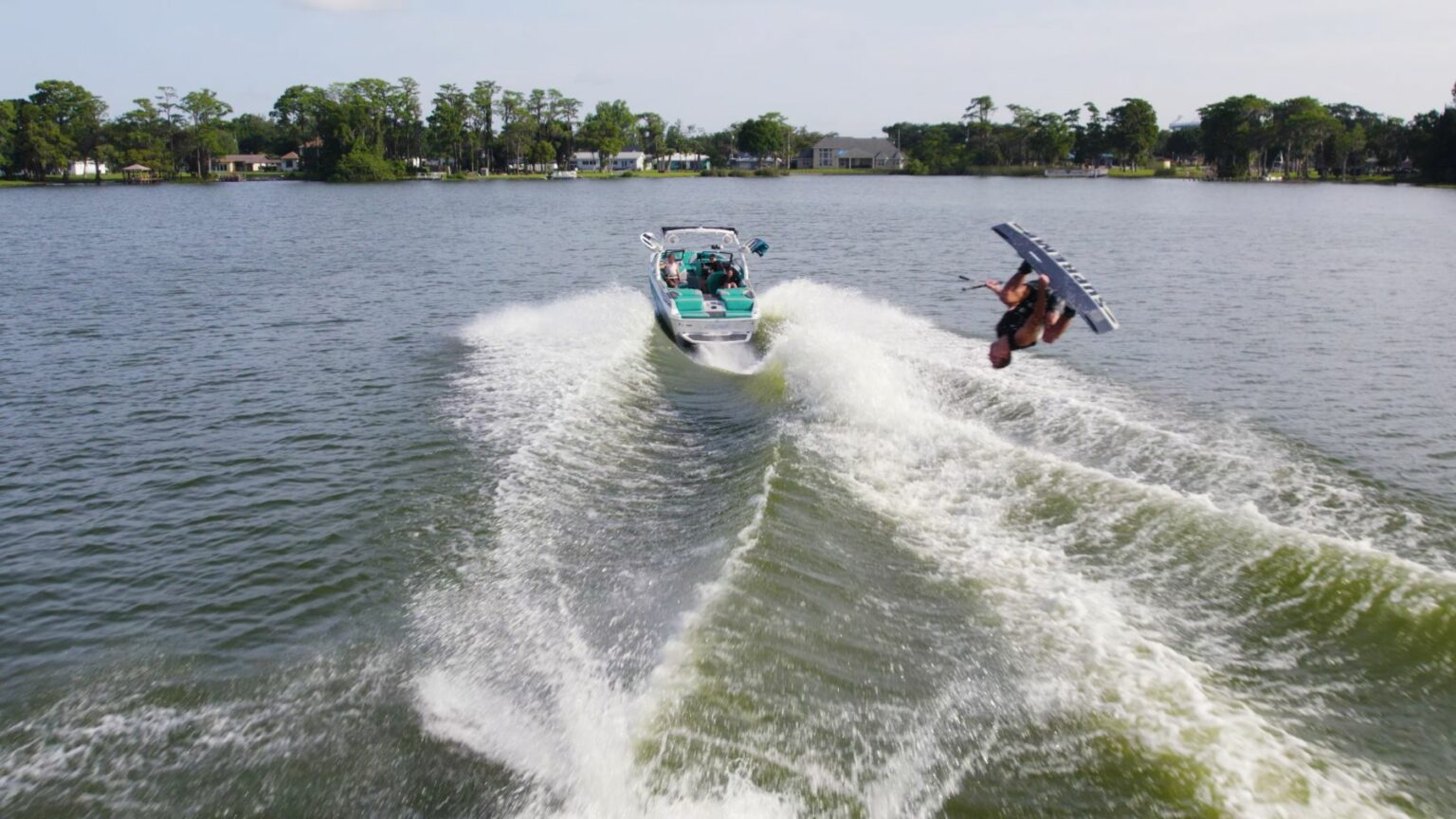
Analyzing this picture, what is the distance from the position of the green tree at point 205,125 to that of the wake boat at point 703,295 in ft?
408

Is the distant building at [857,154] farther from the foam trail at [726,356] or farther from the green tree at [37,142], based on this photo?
the foam trail at [726,356]

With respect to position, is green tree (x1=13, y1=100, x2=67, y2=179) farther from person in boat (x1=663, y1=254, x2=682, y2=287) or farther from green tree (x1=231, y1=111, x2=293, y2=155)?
person in boat (x1=663, y1=254, x2=682, y2=287)

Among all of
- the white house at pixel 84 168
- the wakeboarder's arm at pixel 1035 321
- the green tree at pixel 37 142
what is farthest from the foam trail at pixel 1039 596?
the white house at pixel 84 168

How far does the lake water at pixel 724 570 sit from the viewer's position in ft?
24.5

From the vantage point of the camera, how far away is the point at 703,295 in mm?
22375

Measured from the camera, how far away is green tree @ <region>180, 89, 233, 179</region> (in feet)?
414

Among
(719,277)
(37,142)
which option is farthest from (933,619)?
(37,142)

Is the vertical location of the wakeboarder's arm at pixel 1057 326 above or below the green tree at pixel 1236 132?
below

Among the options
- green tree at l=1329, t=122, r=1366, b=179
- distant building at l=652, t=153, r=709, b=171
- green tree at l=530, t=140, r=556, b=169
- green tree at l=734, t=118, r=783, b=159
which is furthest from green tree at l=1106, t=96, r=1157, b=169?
green tree at l=530, t=140, r=556, b=169

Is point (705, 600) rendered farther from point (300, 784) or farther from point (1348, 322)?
point (1348, 322)

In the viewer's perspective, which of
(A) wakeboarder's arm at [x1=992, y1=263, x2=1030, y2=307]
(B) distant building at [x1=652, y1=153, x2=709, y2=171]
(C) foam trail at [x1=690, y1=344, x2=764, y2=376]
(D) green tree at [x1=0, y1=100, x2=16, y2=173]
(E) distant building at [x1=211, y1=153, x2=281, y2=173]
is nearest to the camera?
(A) wakeboarder's arm at [x1=992, y1=263, x2=1030, y2=307]

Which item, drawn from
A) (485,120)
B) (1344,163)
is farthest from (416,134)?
(1344,163)

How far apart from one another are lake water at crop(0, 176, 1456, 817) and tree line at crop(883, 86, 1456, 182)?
118 m

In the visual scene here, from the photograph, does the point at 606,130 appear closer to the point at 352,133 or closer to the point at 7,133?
the point at 352,133
